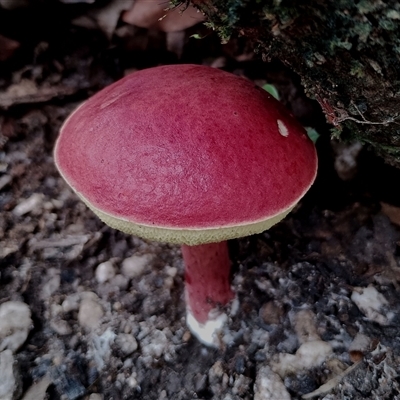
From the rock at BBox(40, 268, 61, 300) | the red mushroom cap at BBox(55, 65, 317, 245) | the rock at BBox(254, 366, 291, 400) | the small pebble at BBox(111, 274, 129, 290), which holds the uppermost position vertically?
the red mushroom cap at BBox(55, 65, 317, 245)

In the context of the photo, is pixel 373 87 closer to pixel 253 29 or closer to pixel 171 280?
pixel 253 29

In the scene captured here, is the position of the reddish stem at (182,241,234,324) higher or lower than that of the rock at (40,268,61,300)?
higher

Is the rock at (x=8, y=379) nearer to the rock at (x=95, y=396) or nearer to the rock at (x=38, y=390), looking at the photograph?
the rock at (x=38, y=390)

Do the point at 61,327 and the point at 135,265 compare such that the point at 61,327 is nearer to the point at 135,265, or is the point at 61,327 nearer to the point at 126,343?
the point at 126,343

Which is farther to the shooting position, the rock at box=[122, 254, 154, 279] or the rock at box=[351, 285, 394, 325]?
the rock at box=[122, 254, 154, 279]

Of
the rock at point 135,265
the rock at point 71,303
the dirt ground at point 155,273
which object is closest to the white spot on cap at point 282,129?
the dirt ground at point 155,273

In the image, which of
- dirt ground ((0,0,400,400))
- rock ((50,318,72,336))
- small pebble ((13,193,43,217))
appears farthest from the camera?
small pebble ((13,193,43,217))

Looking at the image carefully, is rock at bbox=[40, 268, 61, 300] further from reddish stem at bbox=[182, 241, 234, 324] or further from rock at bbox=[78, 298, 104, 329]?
reddish stem at bbox=[182, 241, 234, 324]

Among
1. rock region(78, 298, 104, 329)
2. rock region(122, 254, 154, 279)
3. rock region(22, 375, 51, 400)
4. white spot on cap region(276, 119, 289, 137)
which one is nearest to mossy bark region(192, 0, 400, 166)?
white spot on cap region(276, 119, 289, 137)
